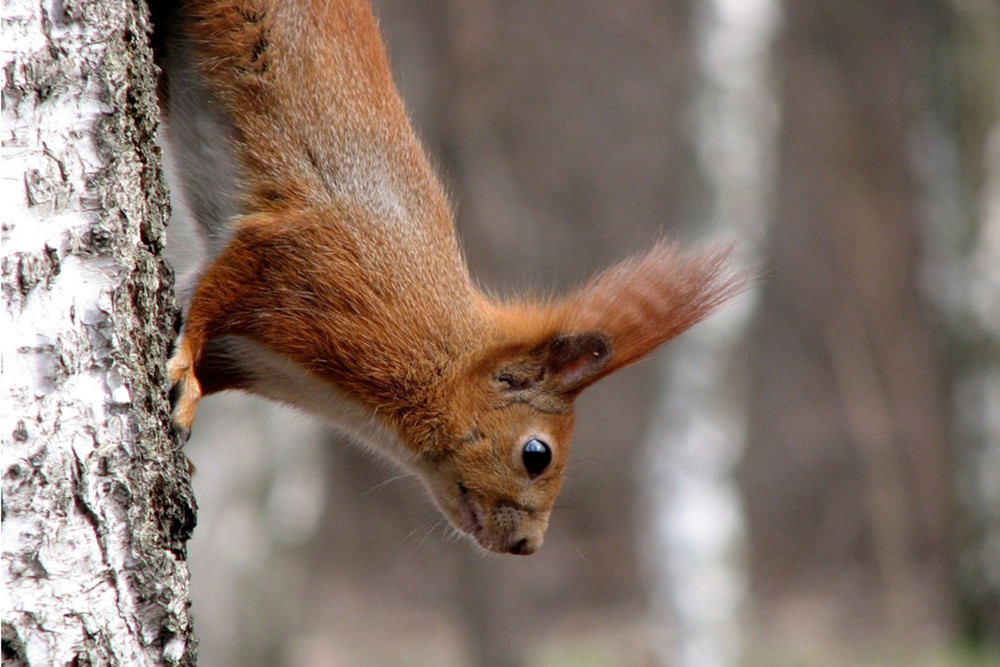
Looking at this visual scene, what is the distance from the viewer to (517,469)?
311 centimetres

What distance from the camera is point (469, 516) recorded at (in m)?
3.12

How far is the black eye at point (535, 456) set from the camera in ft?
10.2

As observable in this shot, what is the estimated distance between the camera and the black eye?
10.2 ft

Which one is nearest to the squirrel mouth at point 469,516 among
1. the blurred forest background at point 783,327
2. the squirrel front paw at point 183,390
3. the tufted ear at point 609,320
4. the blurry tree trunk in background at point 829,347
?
the tufted ear at point 609,320

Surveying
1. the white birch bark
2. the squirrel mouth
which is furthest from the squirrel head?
the white birch bark

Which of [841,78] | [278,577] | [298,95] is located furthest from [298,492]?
[841,78]

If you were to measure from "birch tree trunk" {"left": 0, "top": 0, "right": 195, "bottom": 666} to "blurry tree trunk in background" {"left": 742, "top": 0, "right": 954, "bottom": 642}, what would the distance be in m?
9.39

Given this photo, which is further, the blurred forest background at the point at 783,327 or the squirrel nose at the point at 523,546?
the blurred forest background at the point at 783,327

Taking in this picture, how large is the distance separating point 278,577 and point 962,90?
522cm

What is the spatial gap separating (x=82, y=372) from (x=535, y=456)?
59.2 inches

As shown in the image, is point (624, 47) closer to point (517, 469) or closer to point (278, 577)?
point (278, 577)

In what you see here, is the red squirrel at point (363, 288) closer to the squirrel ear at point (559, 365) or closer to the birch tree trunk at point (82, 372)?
the squirrel ear at point (559, 365)

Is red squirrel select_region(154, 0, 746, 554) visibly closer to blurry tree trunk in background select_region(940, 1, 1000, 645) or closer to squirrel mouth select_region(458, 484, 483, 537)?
squirrel mouth select_region(458, 484, 483, 537)

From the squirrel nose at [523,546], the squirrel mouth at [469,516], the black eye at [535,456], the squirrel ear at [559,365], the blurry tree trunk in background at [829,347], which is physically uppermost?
the squirrel ear at [559,365]
